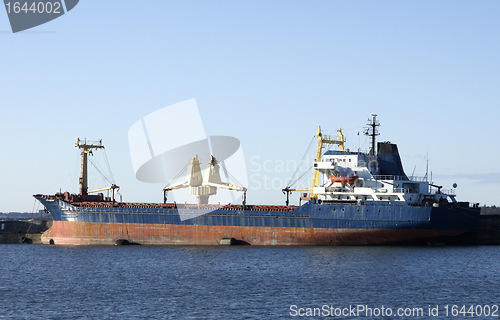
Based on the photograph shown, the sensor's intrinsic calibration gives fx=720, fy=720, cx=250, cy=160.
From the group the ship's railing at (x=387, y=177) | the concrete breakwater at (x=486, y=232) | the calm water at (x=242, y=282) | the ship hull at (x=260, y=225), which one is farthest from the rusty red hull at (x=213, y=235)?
the concrete breakwater at (x=486, y=232)

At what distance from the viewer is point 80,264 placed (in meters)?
48.2

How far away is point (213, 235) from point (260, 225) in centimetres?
410

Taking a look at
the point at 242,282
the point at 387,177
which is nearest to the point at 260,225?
the point at 387,177

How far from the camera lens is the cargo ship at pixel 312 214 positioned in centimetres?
5416

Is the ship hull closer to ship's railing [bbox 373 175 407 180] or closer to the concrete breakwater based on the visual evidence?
ship's railing [bbox 373 175 407 180]

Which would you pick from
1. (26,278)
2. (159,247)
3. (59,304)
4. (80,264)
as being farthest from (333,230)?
(59,304)

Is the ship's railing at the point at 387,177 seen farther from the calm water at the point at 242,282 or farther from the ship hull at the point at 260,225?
the calm water at the point at 242,282

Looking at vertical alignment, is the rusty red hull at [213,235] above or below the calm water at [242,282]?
above

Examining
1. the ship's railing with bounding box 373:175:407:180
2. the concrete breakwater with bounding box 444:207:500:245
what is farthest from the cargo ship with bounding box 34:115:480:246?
the concrete breakwater with bounding box 444:207:500:245

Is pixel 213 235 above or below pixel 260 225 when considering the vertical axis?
below

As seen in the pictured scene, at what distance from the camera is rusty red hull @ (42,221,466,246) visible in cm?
5443

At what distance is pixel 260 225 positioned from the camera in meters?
57.7

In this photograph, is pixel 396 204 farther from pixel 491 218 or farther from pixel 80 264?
pixel 80 264

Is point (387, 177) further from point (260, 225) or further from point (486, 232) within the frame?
point (486, 232)
